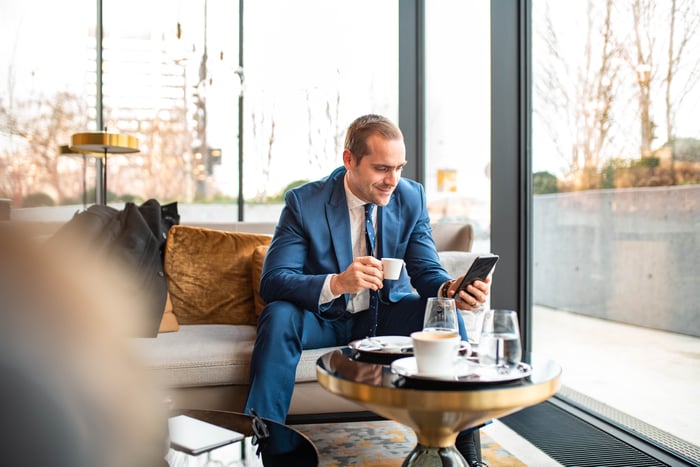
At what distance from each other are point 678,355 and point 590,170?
2.97ft

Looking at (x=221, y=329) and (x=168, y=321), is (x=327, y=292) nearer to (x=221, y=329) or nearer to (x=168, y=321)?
(x=221, y=329)

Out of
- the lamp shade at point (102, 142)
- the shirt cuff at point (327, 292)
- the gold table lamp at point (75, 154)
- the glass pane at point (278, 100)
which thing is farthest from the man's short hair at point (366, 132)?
the gold table lamp at point (75, 154)

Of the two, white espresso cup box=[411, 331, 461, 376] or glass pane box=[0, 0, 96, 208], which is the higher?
glass pane box=[0, 0, 96, 208]

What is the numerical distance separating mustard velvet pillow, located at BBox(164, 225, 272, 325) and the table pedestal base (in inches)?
57.9

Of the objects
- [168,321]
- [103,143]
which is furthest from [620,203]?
[103,143]

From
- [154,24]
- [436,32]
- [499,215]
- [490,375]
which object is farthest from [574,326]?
[154,24]

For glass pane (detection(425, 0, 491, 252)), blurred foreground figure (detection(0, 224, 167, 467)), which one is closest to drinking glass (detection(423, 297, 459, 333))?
blurred foreground figure (detection(0, 224, 167, 467))

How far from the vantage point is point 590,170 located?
2.78 metres

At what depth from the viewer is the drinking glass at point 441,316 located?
4.87ft

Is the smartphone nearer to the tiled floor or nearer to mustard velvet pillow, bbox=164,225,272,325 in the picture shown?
the tiled floor

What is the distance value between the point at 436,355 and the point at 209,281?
65.2 inches

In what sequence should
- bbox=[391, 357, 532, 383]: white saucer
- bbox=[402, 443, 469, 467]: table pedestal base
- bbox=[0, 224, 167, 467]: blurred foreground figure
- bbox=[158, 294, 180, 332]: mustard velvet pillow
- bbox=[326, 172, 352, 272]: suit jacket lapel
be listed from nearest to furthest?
bbox=[0, 224, 167, 467]: blurred foreground figure < bbox=[391, 357, 532, 383]: white saucer < bbox=[402, 443, 469, 467]: table pedestal base < bbox=[326, 172, 352, 272]: suit jacket lapel < bbox=[158, 294, 180, 332]: mustard velvet pillow

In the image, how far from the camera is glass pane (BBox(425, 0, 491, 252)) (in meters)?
3.70

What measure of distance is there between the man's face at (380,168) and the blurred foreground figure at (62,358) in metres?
1.91
